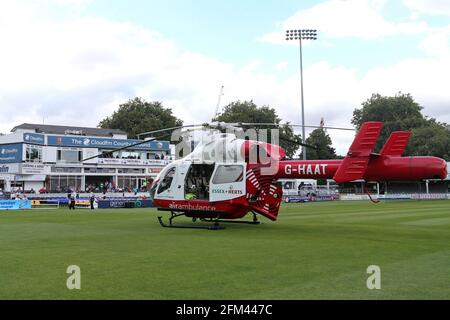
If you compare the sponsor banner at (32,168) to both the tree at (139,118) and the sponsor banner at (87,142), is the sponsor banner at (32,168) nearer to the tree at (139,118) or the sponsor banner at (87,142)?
the sponsor banner at (87,142)

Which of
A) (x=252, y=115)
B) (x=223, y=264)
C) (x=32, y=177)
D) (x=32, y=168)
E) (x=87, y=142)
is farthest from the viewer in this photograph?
(x=252, y=115)

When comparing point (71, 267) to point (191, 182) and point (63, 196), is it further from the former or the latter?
point (63, 196)

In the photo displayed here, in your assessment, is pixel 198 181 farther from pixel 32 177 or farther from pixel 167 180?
pixel 32 177

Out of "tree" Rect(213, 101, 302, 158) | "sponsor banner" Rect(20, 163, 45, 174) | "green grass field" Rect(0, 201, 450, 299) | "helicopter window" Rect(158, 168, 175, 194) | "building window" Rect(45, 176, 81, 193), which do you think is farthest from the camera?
"tree" Rect(213, 101, 302, 158)

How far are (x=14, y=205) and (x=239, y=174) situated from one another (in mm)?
29758

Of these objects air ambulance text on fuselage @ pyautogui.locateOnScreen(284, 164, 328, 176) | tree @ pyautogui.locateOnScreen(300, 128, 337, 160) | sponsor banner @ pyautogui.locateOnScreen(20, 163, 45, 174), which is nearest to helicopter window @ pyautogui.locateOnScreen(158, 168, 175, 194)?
air ambulance text on fuselage @ pyautogui.locateOnScreen(284, 164, 328, 176)

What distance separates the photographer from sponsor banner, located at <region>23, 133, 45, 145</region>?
64.6 metres

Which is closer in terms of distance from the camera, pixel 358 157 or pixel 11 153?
pixel 358 157

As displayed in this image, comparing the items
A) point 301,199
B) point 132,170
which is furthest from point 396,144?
point 132,170

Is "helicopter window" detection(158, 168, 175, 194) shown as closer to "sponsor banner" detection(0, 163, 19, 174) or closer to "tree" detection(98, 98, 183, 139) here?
"sponsor banner" detection(0, 163, 19, 174)

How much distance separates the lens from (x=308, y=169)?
19.7 metres

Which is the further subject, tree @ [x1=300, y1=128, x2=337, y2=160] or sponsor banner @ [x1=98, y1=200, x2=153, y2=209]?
tree @ [x1=300, y1=128, x2=337, y2=160]

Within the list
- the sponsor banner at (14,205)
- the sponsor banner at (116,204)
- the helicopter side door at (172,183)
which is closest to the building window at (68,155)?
the sponsor banner at (14,205)

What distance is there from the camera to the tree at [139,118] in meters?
103
